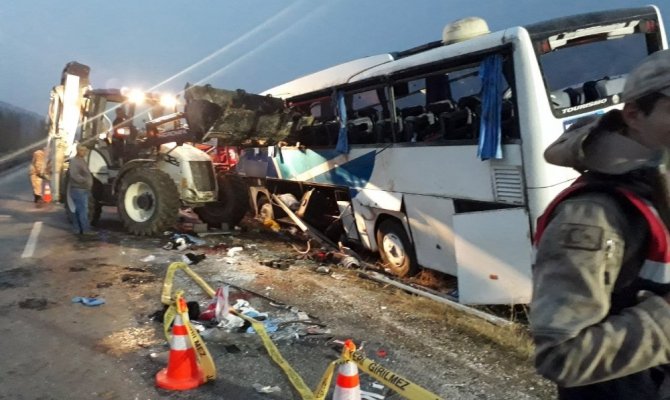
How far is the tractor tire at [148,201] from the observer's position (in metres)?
9.33

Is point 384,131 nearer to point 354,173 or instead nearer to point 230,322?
point 354,173

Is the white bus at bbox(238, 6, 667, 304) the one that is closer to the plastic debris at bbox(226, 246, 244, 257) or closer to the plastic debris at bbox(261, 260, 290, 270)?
the plastic debris at bbox(261, 260, 290, 270)

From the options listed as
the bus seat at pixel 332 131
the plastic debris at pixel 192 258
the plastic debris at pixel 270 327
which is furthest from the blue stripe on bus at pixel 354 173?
the plastic debris at pixel 270 327

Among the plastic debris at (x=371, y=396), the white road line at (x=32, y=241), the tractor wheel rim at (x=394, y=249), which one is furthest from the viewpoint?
the white road line at (x=32, y=241)

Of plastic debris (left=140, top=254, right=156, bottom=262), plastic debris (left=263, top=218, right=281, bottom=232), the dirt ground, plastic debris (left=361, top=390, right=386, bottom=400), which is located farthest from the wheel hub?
plastic debris (left=361, top=390, right=386, bottom=400)

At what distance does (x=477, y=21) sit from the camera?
6.56 meters

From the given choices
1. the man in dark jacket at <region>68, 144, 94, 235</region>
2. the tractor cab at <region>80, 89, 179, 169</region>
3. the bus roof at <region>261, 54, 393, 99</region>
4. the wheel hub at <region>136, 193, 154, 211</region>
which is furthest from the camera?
the tractor cab at <region>80, 89, 179, 169</region>

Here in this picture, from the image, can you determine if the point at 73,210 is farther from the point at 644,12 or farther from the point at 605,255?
the point at 605,255

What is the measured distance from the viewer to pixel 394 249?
7363mm

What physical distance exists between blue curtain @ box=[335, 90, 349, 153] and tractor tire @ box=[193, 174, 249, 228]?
3694 millimetres

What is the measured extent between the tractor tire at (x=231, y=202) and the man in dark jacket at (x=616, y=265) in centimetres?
981

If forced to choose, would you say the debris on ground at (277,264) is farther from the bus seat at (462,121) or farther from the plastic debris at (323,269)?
the bus seat at (462,121)

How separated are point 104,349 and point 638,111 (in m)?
4.61

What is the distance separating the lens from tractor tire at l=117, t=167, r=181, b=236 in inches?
→ 367
